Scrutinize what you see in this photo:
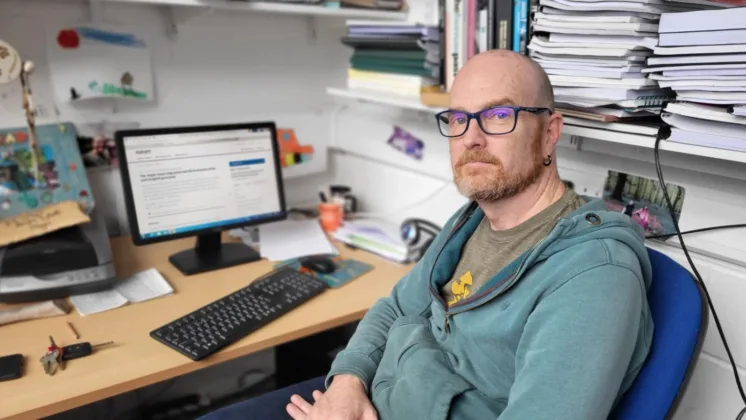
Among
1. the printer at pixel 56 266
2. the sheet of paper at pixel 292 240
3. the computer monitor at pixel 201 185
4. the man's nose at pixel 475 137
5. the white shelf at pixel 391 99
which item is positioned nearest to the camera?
the man's nose at pixel 475 137

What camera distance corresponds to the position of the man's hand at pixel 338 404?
45.6 inches

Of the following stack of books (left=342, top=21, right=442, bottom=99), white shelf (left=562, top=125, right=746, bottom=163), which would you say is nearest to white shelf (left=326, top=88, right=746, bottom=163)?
white shelf (left=562, top=125, right=746, bottom=163)

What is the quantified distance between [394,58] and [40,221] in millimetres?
1088

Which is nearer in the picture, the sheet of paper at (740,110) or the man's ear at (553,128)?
the sheet of paper at (740,110)

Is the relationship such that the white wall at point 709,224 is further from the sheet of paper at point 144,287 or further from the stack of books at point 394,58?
the sheet of paper at point 144,287

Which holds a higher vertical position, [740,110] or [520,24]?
[520,24]

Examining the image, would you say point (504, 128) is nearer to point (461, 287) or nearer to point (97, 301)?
point (461, 287)

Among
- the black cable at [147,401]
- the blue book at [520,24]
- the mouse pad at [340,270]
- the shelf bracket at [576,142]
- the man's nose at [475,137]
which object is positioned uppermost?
the blue book at [520,24]

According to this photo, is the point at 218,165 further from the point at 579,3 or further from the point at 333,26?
the point at 579,3

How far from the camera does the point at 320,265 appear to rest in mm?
1708

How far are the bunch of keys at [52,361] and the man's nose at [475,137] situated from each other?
3.04ft

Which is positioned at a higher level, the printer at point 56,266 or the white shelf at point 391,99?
the white shelf at point 391,99

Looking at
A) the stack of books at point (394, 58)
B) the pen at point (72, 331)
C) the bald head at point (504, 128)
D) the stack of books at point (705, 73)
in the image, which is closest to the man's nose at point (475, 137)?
the bald head at point (504, 128)

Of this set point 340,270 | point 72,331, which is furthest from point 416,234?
point 72,331
